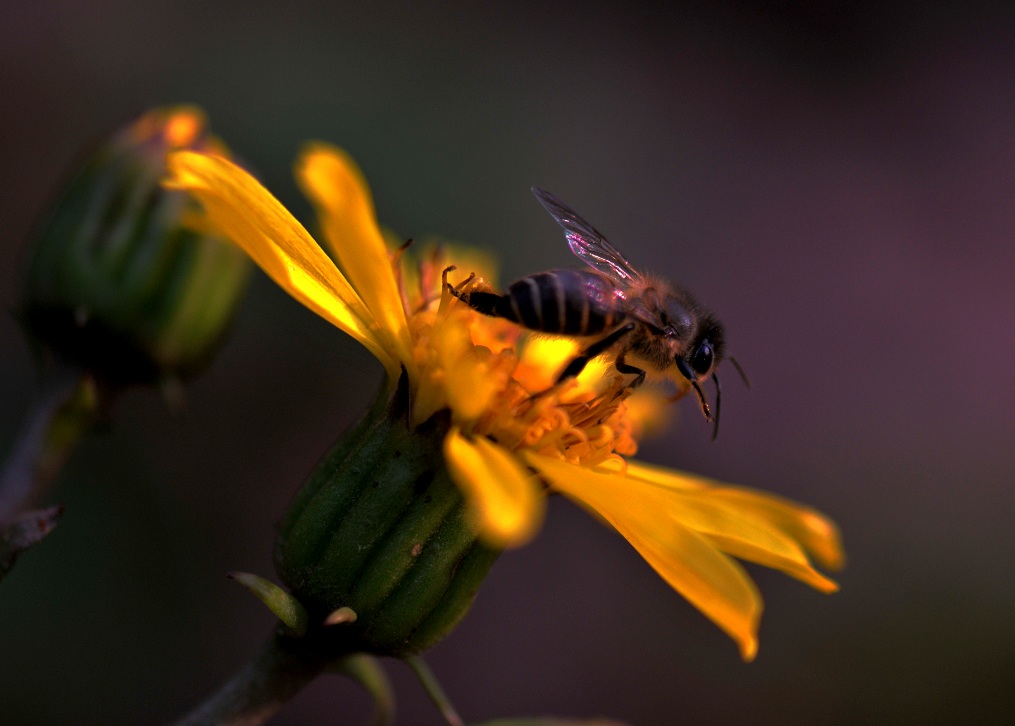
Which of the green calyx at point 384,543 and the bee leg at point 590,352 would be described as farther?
the bee leg at point 590,352

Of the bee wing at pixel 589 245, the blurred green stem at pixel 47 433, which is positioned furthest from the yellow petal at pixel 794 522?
the blurred green stem at pixel 47 433

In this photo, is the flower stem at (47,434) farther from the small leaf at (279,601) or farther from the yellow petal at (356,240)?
the small leaf at (279,601)

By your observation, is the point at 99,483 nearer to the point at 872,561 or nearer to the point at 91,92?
the point at 91,92

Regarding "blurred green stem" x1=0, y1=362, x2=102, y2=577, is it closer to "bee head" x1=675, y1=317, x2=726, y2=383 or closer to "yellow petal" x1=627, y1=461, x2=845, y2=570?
"yellow petal" x1=627, y1=461, x2=845, y2=570

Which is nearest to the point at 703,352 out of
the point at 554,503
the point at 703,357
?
the point at 703,357

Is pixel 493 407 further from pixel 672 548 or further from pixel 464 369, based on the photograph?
pixel 672 548
